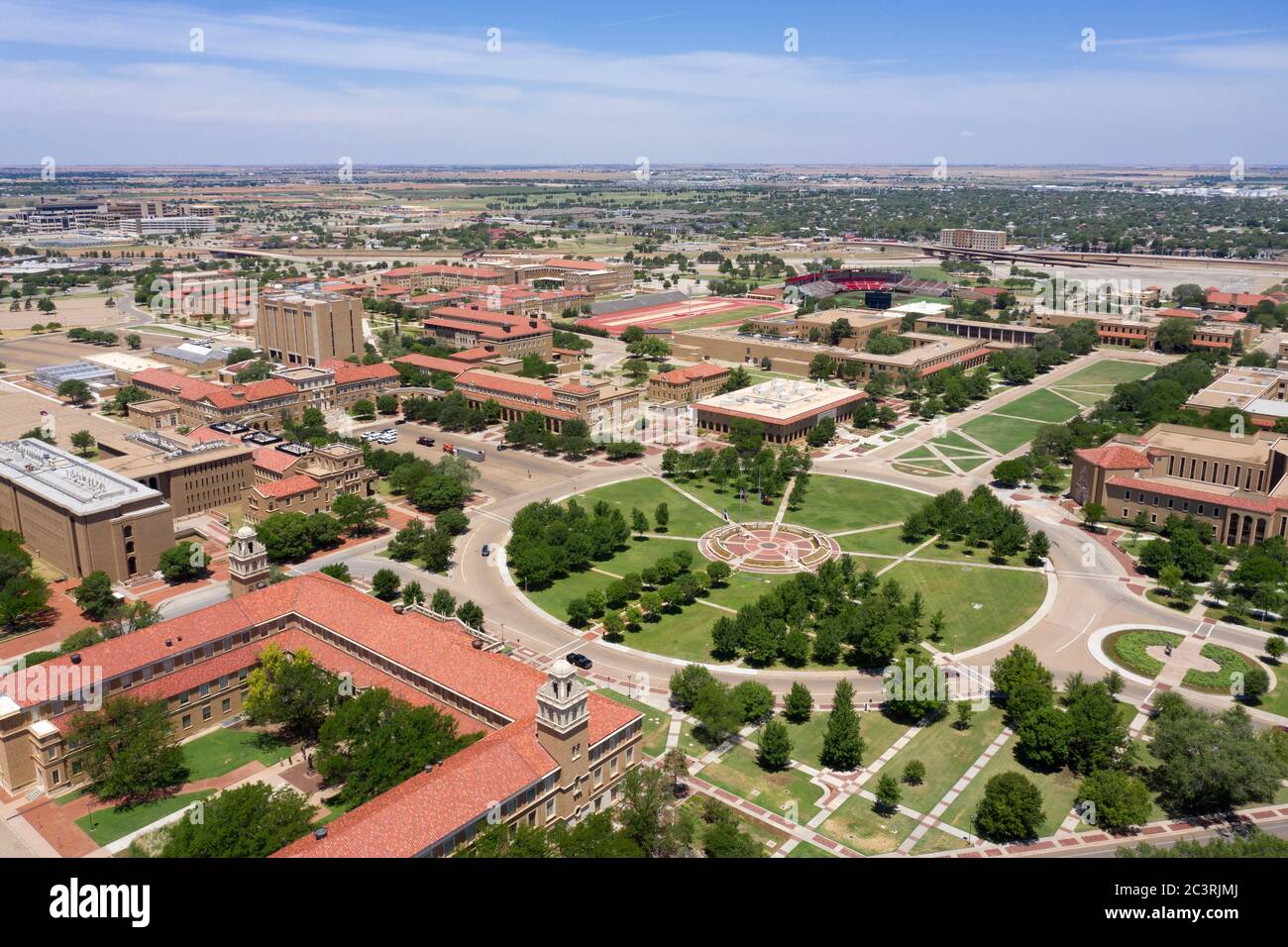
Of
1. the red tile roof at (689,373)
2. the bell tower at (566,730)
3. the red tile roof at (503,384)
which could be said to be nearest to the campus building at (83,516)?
the bell tower at (566,730)

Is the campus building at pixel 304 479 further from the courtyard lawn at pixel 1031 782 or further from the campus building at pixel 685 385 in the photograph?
the courtyard lawn at pixel 1031 782

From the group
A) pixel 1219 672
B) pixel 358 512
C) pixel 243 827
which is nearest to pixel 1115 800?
pixel 1219 672

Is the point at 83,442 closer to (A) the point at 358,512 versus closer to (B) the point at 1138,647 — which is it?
(A) the point at 358,512

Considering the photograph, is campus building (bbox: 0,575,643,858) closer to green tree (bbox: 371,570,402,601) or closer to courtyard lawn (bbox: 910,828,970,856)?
green tree (bbox: 371,570,402,601)
